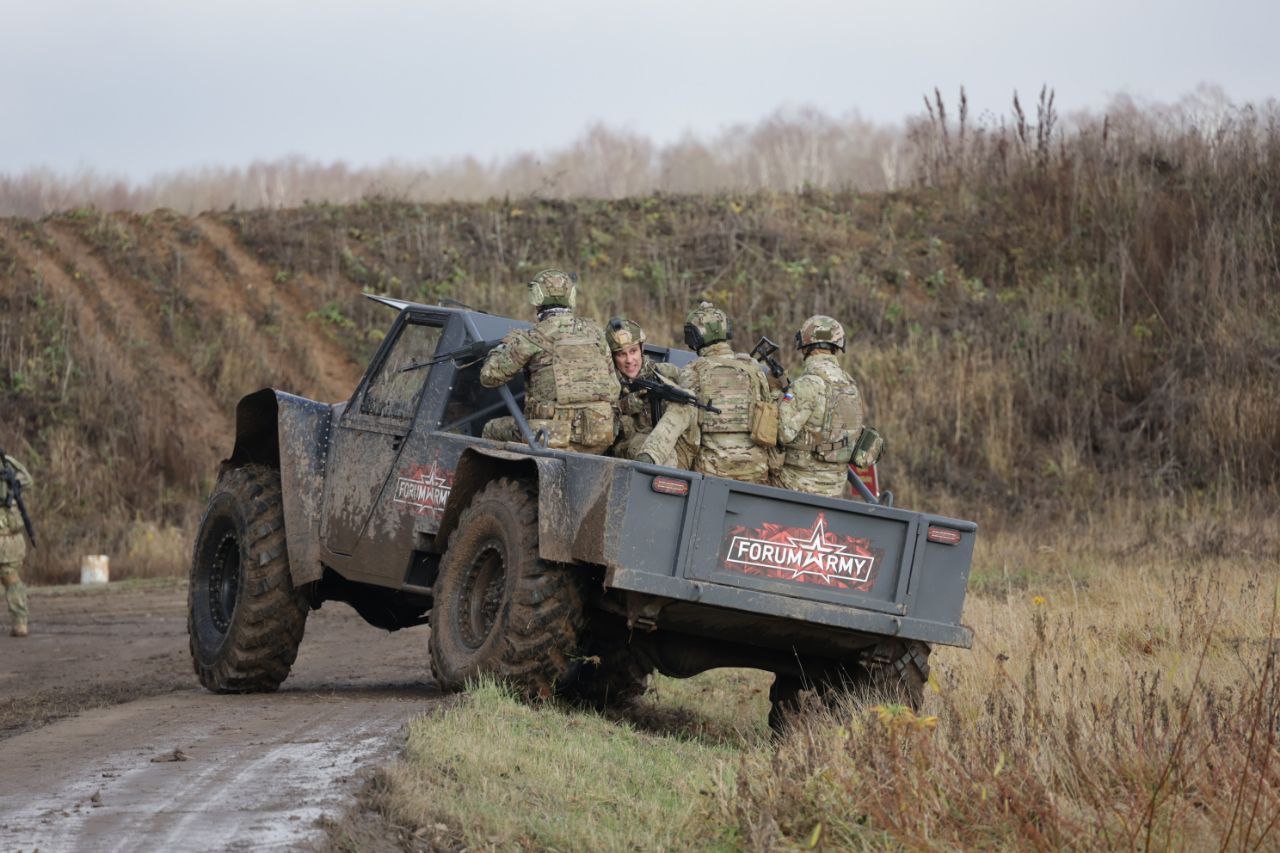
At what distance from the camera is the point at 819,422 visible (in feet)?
29.5

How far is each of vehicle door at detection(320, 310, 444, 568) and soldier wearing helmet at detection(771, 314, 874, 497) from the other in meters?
2.16

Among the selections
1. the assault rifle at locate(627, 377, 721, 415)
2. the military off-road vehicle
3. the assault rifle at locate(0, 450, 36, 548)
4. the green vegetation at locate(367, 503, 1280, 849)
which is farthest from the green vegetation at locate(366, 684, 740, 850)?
the assault rifle at locate(0, 450, 36, 548)

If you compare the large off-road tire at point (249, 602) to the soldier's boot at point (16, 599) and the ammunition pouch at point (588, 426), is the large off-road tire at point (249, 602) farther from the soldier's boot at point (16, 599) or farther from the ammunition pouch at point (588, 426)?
the soldier's boot at point (16, 599)

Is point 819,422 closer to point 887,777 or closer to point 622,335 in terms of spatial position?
point 622,335

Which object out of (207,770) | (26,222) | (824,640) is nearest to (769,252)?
(26,222)

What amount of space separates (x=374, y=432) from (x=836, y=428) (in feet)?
8.86

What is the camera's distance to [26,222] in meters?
29.2

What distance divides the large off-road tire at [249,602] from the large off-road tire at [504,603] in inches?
62.4

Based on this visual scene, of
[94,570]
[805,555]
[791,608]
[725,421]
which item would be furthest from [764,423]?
[94,570]

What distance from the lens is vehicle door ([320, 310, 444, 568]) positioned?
991cm

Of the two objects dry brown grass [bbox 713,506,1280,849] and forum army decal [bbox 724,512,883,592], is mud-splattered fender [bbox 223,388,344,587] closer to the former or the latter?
forum army decal [bbox 724,512,883,592]

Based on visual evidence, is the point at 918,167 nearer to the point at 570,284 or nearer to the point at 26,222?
the point at 26,222

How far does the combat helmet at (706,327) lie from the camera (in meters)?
9.02

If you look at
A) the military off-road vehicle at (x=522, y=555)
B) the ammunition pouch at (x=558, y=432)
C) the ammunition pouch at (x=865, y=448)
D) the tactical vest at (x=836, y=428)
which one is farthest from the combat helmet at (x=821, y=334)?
the ammunition pouch at (x=558, y=432)
